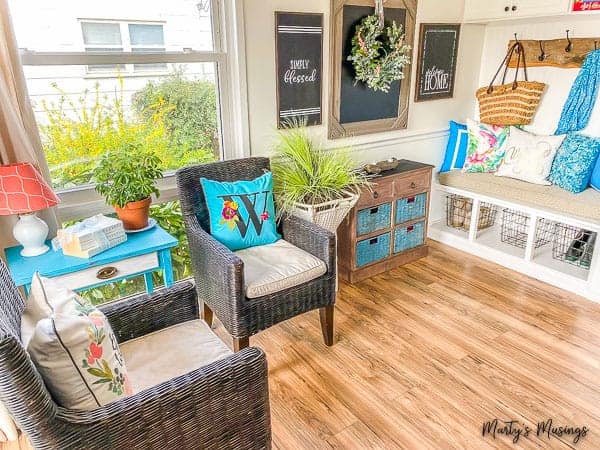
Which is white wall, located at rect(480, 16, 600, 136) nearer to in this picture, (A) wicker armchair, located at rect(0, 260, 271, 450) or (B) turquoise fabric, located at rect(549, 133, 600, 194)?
(B) turquoise fabric, located at rect(549, 133, 600, 194)

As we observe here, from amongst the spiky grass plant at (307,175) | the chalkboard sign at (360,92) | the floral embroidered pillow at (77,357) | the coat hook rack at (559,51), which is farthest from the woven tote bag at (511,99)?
the floral embroidered pillow at (77,357)

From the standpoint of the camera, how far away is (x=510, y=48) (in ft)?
11.2

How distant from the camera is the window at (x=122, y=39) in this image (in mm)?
2080

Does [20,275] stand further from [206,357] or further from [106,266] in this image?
[206,357]

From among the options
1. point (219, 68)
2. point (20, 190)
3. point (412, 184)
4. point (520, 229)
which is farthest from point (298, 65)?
point (520, 229)

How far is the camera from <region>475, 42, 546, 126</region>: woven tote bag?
3.28 m

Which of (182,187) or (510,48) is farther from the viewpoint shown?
(510,48)

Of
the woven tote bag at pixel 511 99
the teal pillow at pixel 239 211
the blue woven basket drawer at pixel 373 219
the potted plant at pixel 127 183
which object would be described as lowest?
the blue woven basket drawer at pixel 373 219

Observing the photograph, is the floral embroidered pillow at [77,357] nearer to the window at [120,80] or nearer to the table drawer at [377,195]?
the window at [120,80]

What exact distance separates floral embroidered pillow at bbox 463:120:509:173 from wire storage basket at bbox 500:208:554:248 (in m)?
0.41

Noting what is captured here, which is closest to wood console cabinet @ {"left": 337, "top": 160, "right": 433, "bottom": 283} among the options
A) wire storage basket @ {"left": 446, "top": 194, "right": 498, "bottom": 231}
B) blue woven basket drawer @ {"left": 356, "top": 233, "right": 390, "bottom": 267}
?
blue woven basket drawer @ {"left": 356, "top": 233, "right": 390, "bottom": 267}

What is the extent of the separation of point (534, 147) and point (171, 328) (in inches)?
108

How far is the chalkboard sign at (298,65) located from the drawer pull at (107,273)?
52.6 inches

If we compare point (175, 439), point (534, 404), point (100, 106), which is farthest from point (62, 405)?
point (534, 404)
